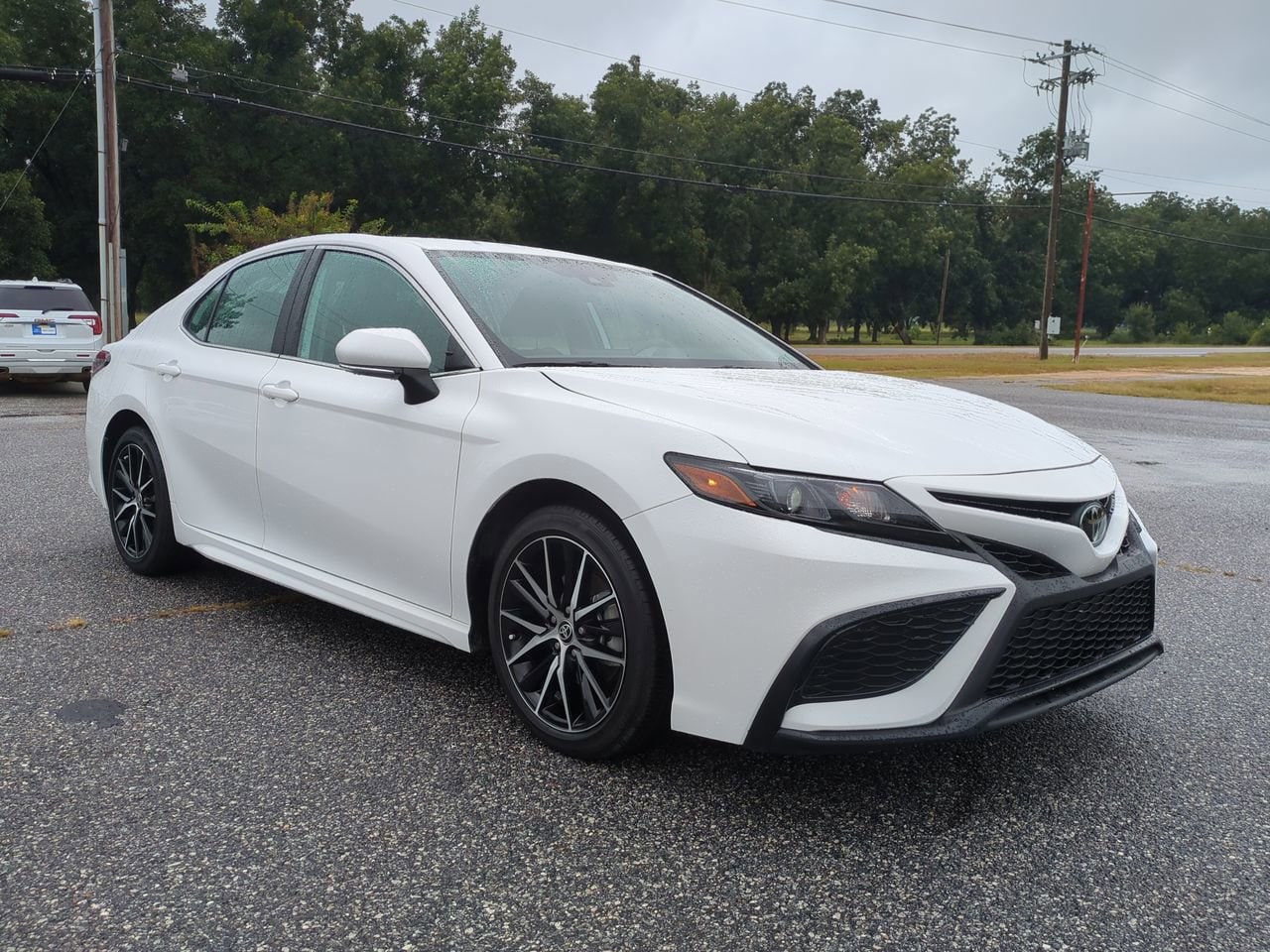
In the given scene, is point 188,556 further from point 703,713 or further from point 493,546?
point 703,713

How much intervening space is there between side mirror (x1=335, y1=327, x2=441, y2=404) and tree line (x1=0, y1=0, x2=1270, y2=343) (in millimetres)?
22236

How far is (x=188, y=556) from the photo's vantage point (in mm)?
4891

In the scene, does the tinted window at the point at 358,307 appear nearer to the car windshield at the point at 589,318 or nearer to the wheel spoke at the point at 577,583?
the car windshield at the point at 589,318

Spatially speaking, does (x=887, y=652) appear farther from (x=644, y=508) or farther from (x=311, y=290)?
(x=311, y=290)

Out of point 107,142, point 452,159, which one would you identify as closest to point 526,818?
point 107,142

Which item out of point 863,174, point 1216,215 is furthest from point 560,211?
point 1216,215

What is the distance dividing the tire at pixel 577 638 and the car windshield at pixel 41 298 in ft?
→ 48.4

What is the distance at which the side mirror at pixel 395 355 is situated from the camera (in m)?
3.27

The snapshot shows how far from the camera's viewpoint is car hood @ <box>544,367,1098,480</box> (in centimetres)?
265

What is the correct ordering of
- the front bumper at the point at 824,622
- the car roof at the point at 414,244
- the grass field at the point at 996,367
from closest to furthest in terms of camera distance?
the front bumper at the point at 824,622 < the car roof at the point at 414,244 < the grass field at the point at 996,367

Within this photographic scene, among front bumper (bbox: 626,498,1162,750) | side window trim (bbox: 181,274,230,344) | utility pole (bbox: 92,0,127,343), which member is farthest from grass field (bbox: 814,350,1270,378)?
front bumper (bbox: 626,498,1162,750)

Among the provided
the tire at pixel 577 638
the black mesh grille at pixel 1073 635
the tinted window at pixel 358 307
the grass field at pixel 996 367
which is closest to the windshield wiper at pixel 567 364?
the tinted window at pixel 358 307

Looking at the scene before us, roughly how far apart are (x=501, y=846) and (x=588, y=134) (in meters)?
50.2

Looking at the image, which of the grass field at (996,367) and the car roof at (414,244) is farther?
the grass field at (996,367)
